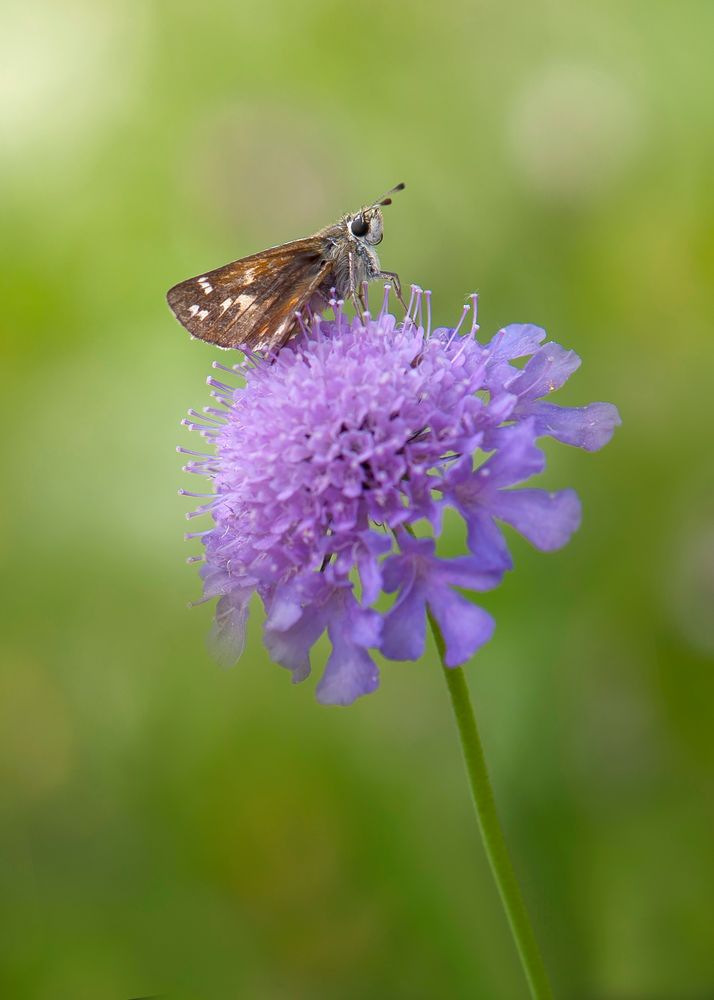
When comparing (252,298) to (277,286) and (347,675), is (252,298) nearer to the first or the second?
(277,286)

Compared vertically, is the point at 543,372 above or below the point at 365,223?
below

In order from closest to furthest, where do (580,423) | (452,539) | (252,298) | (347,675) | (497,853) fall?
1. (497,853)
2. (347,675)
3. (580,423)
4. (252,298)
5. (452,539)

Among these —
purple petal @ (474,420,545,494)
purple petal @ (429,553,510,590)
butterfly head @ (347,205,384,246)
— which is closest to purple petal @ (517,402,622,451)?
purple petal @ (474,420,545,494)

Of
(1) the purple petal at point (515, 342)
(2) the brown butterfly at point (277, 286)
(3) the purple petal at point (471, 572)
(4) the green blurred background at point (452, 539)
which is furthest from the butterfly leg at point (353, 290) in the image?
(4) the green blurred background at point (452, 539)

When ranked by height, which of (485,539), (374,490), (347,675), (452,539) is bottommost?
(347,675)

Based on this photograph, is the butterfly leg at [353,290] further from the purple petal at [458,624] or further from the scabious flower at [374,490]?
the purple petal at [458,624]

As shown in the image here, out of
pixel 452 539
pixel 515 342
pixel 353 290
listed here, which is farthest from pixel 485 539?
pixel 452 539

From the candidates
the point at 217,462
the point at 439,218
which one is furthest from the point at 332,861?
the point at 439,218
